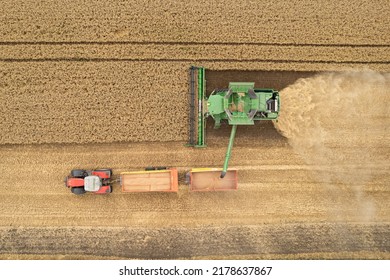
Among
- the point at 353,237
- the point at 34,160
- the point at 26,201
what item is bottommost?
the point at 353,237

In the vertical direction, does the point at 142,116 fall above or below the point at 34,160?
above

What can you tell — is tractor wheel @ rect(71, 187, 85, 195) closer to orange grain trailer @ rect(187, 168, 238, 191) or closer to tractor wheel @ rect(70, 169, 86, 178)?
tractor wheel @ rect(70, 169, 86, 178)

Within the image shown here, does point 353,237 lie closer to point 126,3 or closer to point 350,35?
point 350,35

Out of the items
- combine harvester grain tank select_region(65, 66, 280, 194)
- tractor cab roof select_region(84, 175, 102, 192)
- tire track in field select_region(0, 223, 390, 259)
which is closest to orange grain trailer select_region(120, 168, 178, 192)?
combine harvester grain tank select_region(65, 66, 280, 194)

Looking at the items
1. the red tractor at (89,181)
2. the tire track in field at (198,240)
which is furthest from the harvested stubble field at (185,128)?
the red tractor at (89,181)

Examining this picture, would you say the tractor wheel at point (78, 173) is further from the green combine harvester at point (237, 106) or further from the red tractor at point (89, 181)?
the green combine harvester at point (237, 106)

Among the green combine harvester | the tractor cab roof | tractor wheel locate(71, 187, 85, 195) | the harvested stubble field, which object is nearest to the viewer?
the green combine harvester

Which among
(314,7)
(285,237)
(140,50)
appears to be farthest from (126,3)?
(285,237)
